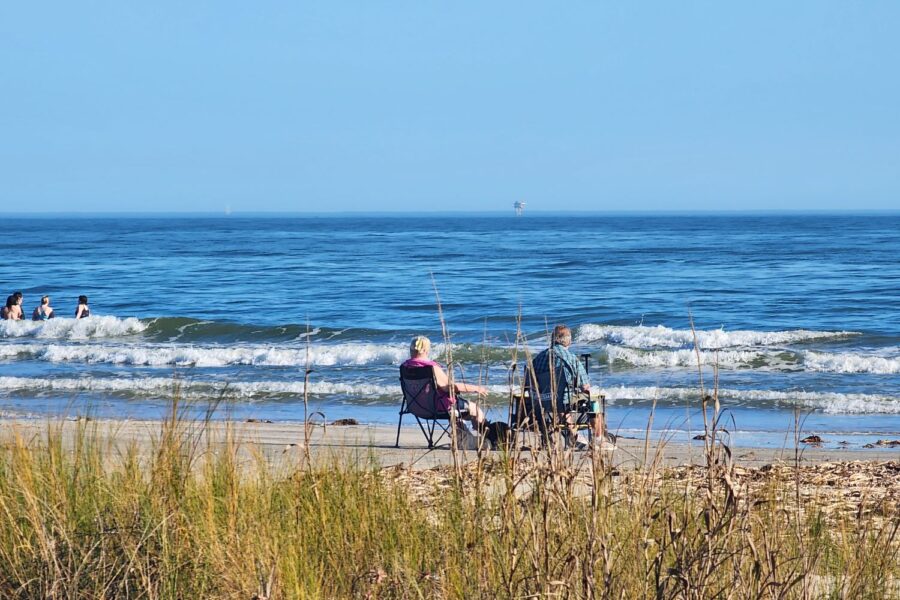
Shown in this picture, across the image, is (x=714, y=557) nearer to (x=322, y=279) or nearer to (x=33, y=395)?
(x=33, y=395)

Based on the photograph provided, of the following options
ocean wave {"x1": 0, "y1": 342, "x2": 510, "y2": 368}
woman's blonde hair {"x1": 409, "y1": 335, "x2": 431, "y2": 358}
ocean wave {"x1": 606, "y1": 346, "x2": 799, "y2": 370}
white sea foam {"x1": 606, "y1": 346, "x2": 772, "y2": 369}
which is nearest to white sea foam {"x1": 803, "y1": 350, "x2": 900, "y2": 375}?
ocean wave {"x1": 606, "y1": 346, "x2": 799, "y2": 370}

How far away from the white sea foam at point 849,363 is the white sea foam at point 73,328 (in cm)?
1479

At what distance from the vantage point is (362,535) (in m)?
3.94

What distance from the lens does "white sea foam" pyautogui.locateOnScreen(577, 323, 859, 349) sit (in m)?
20.9

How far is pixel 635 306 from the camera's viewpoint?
90.2ft

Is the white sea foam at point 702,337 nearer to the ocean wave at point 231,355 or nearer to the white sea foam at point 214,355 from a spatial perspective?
the ocean wave at point 231,355

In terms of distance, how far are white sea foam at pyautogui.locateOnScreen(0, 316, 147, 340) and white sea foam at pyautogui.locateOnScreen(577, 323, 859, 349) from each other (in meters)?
10.4

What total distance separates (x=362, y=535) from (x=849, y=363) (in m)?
14.7

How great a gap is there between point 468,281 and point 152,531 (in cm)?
3312

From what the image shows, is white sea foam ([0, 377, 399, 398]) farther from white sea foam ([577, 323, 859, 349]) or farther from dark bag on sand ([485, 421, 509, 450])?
white sea foam ([577, 323, 859, 349])

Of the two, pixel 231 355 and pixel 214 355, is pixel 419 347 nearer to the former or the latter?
pixel 231 355

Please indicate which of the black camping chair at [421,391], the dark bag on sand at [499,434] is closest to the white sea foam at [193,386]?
the black camping chair at [421,391]

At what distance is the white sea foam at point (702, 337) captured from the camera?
2091 cm

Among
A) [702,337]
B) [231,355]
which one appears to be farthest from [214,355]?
[702,337]
